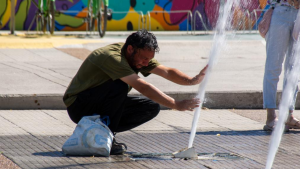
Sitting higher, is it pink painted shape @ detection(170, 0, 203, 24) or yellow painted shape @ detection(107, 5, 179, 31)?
pink painted shape @ detection(170, 0, 203, 24)

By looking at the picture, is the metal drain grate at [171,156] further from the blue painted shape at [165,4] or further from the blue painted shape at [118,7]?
the blue painted shape at [165,4]

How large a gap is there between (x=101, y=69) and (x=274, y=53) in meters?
2.11

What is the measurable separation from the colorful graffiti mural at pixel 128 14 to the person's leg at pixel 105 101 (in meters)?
14.0

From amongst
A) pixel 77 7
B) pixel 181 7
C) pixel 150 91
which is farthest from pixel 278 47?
pixel 181 7

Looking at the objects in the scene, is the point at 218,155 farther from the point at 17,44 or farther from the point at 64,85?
the point at 17,44

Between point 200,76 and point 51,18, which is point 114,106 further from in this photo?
point 51,18

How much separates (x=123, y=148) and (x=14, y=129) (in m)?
1.43

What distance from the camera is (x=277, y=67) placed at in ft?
19.6

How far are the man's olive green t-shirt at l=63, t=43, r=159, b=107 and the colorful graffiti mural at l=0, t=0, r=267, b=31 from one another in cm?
1395

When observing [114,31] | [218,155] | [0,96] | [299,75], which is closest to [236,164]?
[218,155]

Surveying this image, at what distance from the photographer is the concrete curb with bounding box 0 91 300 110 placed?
6828 mm

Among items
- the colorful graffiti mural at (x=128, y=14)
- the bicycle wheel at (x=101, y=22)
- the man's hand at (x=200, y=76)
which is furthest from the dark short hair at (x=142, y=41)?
the colorful graffiti mural at (x=128, y=14)

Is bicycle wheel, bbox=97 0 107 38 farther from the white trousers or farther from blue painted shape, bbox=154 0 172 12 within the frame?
the white trousers

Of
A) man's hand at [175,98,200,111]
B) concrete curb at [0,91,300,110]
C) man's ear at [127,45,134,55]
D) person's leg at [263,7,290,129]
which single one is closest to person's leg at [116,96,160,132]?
man's ear at [127,45,134,55]
